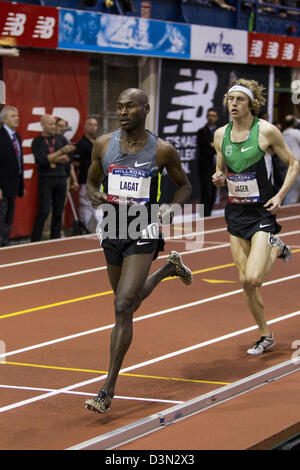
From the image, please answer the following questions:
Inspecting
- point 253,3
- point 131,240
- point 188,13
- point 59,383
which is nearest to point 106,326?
point 59,383

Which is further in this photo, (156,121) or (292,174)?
(156,121)

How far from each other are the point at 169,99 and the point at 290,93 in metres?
6.26

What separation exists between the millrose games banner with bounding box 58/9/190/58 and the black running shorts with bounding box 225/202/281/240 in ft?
29.8

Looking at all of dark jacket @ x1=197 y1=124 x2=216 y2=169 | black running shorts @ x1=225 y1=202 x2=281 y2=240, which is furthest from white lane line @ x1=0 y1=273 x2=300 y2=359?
dark jacket @ x1=197 y1=124 x2=216 y2=169

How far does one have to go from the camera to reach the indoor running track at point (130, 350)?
6660 mm

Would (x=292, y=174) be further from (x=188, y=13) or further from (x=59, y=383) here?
(x=188, y=13)

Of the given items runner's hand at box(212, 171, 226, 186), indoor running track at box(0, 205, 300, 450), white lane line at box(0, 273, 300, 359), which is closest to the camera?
indoor running track at box(0, 205, 300, 450)

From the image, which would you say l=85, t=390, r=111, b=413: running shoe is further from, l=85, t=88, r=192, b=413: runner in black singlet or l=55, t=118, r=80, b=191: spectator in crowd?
l=55, t=118, r=80, b=191: spectator in crowd

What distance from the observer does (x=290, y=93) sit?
85.0 ft

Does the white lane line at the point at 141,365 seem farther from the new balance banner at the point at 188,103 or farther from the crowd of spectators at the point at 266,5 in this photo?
the crowd of spectators at the point at 266,5

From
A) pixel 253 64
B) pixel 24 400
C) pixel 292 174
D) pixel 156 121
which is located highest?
pixel 253 64

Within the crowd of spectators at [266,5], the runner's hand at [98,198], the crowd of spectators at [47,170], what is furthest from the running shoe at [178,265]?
the crowd of spectators at [266,5]

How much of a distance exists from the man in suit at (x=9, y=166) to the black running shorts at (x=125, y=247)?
8251 mm

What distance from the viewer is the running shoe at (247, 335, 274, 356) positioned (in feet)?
29.1
